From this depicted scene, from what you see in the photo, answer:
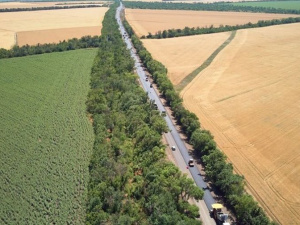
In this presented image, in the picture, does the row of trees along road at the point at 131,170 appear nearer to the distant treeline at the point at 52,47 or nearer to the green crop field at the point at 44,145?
the green crop field at the point at 44,145

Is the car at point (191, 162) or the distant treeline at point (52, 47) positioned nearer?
the car at point (191, 162)

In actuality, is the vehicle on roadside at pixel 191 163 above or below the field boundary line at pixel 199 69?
below

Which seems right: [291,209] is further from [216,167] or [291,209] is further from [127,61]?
[127,61]

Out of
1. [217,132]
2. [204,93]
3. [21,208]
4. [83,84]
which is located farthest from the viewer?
[83,84]

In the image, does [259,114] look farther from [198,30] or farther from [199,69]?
[198,30]

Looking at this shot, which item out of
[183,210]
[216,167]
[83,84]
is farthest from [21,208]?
[83,84]

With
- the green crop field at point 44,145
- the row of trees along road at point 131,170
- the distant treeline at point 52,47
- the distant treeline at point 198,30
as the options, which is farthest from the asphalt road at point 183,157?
the distant treeline at point 198,30

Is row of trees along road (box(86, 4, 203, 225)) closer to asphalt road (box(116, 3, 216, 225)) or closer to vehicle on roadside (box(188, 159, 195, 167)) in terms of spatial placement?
asphalt road (box(116, 3, 216, 225))
